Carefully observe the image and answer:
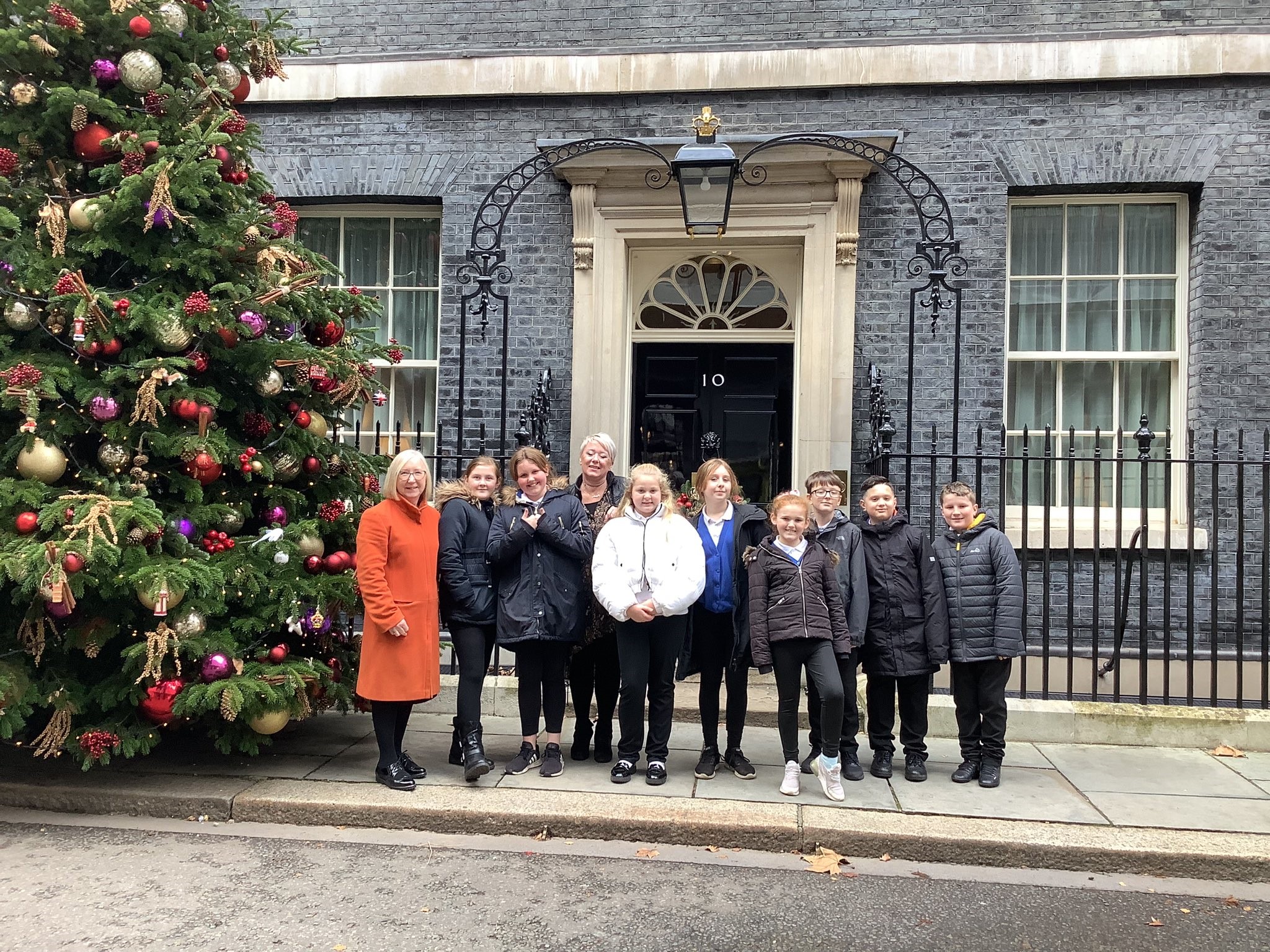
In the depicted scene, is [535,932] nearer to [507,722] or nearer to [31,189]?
[507,722]

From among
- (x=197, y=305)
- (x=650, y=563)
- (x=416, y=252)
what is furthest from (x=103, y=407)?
(x=416, y=252)

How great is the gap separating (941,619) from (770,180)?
4241mm

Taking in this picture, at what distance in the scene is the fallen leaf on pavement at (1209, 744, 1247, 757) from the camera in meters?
5.68

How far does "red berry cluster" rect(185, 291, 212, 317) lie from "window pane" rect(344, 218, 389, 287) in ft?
13.8

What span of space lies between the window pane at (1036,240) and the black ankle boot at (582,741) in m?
5.29

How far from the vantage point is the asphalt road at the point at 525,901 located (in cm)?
343

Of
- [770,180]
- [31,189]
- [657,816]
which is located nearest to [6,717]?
[31,189]

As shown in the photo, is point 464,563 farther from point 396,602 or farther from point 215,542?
point 215,542

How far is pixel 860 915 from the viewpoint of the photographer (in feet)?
12.0

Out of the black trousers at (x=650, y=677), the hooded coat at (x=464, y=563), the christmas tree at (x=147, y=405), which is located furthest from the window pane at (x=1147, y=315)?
the christmas tree at (x=147, y=405)

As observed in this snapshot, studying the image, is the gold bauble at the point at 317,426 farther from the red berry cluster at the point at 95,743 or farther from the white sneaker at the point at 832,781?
the white sneaker at the point at 832,781

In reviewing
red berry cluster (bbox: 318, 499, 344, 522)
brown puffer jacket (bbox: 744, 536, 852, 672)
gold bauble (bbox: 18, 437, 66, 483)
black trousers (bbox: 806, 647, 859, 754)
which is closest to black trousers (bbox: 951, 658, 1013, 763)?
black trousers (bbox: 806, 647, 859, 754)

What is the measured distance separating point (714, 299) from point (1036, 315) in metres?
2.68

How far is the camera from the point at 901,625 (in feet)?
16.5
